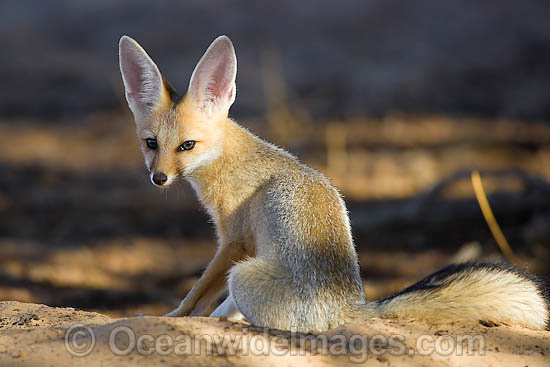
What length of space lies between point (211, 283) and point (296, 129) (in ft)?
28.0

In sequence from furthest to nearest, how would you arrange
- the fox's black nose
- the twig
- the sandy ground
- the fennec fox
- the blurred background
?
the blurred background < the twig < the fox's black nose < the fennec fox < the sandy ground

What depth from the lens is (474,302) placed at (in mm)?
4312

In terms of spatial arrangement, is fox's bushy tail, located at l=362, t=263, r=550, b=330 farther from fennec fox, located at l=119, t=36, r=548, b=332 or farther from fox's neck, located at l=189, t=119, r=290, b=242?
fox's neck, located at l=189, t=119, r=290, b=242

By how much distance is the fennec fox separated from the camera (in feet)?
14.1

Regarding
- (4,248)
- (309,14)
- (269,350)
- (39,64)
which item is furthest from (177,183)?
(309,14)

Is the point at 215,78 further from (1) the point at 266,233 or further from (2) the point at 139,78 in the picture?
(1) the point at 266,233

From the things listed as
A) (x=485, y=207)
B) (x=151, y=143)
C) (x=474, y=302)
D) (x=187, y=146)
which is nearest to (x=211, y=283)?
(x=187, y=146)

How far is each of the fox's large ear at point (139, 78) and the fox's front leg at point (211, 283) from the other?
1.21 m

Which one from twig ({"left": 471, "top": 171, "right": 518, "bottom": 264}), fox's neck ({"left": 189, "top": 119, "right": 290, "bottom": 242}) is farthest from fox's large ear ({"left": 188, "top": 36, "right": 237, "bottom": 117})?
twig ({"left": 471, "top": 171, "right": 518, "bottom": 264})

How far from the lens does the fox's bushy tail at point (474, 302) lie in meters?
4.31

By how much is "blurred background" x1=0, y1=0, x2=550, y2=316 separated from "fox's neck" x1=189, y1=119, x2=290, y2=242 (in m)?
2.36

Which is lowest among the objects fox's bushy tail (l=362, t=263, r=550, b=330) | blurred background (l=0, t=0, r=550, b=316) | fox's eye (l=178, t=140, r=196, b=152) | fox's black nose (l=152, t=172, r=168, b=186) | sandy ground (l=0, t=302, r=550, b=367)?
sandy ground (l=0, t=302, r=550, b=367)

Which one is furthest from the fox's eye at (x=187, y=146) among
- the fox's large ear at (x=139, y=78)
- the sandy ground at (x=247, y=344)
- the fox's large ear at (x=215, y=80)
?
the sandy ground at (x=247, y=344)

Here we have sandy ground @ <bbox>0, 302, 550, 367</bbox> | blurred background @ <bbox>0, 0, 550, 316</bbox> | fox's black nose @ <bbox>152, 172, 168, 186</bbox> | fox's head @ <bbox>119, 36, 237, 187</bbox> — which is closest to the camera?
sandy ground @ <bbox>0, 302, 550, 367</bbox>
